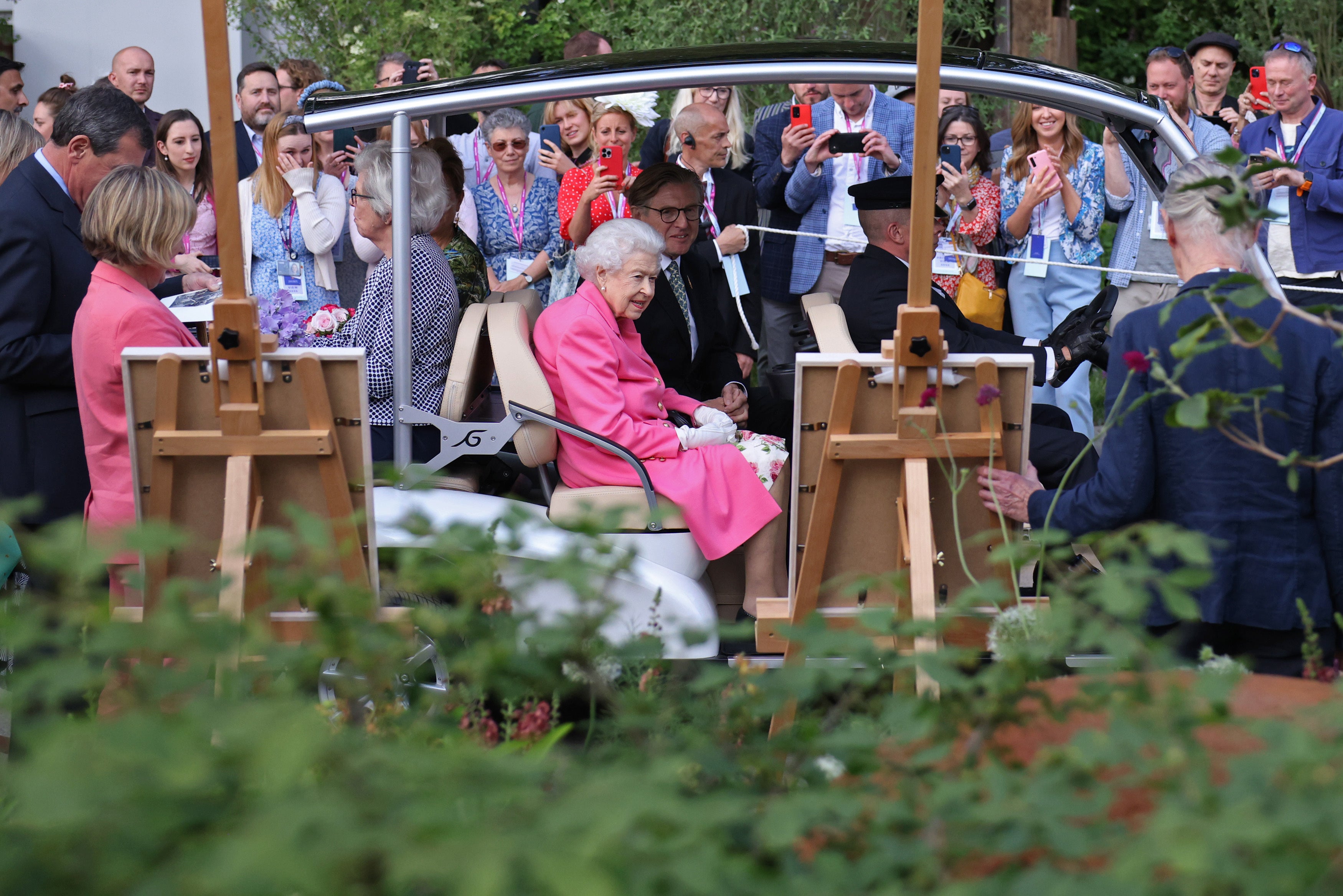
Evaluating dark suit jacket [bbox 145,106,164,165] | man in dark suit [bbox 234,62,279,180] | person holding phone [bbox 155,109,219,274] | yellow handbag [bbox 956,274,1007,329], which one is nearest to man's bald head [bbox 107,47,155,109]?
dark suit jacket [bbox 145,106,164,165]

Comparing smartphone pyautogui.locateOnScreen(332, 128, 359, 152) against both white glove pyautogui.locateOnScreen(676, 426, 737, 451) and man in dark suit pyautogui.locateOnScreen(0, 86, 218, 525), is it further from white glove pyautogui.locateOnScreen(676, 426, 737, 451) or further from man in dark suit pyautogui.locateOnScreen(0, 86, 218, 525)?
white glove pyautogui.locateOnScreen(676, 426, 737, 451)

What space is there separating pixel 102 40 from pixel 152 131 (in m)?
8.55

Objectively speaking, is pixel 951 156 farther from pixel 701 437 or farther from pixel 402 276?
pixel 402 276

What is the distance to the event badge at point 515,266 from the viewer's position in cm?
568

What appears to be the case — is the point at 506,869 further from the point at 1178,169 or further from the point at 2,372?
the point at 2,372

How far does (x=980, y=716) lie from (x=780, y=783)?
239mm

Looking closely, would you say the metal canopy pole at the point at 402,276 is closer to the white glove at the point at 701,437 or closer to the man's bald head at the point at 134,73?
the white glove at the point at 701,437

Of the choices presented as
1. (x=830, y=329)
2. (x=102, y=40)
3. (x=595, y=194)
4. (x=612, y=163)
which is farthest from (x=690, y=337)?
(x=102, y=40)

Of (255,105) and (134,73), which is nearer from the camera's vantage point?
(255,105)

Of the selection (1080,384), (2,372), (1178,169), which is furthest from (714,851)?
(1080,384)

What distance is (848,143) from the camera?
5.32 metres

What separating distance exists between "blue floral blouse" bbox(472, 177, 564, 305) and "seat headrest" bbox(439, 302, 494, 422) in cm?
172

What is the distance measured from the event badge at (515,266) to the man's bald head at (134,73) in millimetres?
2891

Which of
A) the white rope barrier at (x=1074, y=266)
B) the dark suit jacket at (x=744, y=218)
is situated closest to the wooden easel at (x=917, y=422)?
the white rope barrier at (x=1074, y=266)
